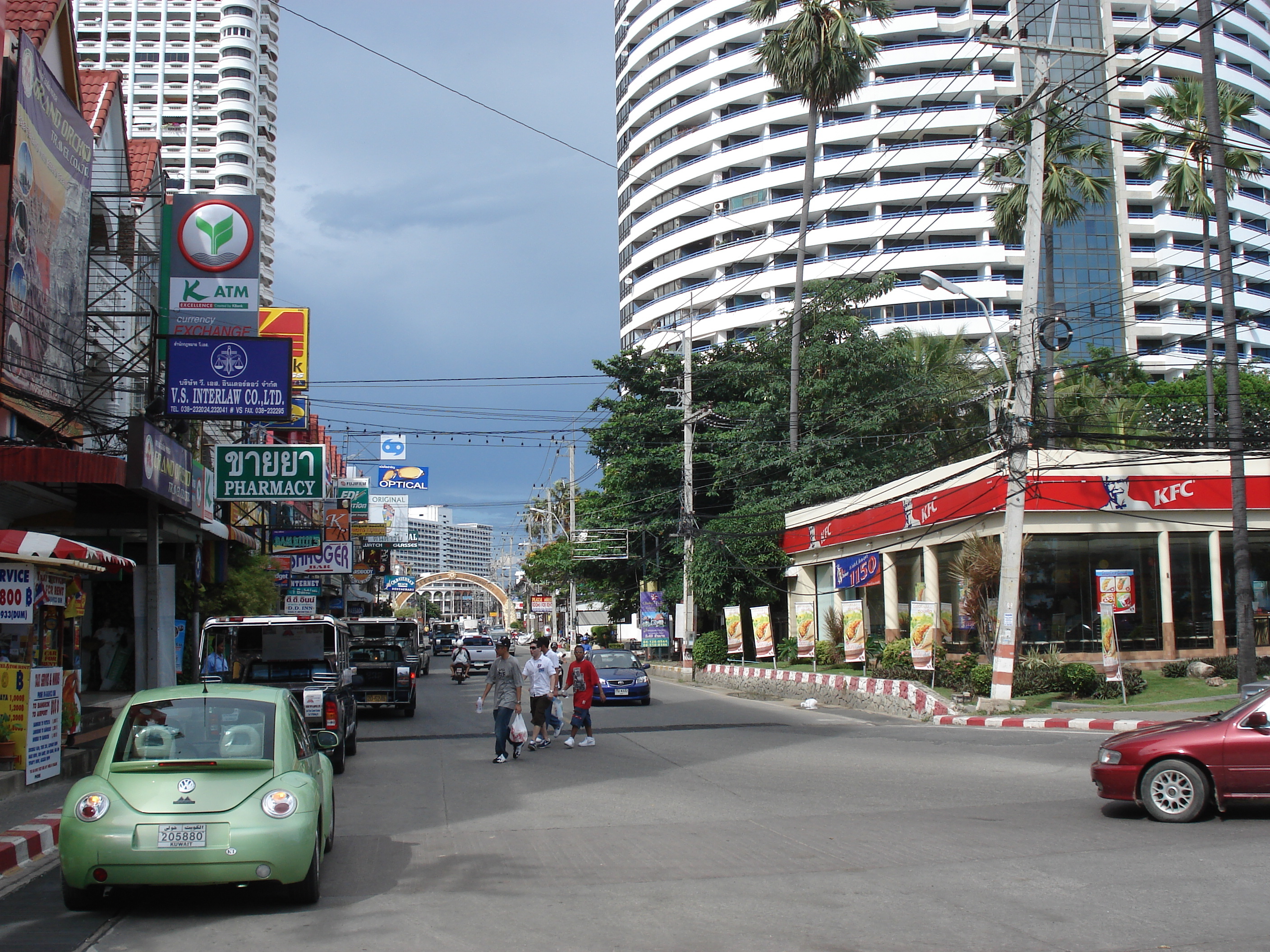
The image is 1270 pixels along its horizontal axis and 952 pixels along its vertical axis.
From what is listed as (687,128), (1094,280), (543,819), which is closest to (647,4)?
(687,128)

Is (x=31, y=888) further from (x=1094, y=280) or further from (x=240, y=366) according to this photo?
(x=1094, y=280)

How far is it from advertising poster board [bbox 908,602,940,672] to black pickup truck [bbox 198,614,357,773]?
44.8 feet

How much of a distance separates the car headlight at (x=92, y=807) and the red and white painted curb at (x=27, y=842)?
1.76m

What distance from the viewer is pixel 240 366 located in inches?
814

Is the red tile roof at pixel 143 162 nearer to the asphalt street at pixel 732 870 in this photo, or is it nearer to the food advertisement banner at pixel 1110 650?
the asphalt street at pixel 732 870

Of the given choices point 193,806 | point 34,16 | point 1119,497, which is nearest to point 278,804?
point 193,806

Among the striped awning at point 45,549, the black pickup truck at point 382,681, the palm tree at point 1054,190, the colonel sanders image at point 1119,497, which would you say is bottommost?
the black pickup truck at point 382,681

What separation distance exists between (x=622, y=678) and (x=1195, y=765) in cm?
1996

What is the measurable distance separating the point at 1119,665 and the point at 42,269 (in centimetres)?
2197

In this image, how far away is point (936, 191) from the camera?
263ft

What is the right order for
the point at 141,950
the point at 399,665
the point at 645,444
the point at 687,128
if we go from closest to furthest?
1. the point at 141,950
2. the point at 399,665
3. the point at 645,444
4. the point at 687,128

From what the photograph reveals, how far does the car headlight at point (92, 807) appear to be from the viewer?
6.93 metres

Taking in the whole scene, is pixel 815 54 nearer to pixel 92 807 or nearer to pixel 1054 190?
pixel 1054 190

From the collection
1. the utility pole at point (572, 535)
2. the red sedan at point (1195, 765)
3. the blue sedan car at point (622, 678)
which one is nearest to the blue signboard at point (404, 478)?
the utility pole at point (572, 535)
